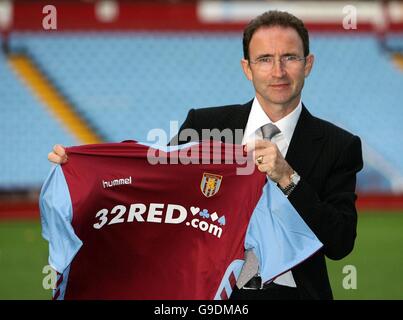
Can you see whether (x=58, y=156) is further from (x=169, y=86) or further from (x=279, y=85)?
(x=169, y=86)

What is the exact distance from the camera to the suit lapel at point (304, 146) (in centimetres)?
316

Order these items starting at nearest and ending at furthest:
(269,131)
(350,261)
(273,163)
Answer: (273,163) → (269,131) → (350,261)

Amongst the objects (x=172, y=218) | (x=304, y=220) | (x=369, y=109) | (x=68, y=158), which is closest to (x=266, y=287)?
(x=304, y=220)

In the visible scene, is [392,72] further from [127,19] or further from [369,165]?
[127,19]

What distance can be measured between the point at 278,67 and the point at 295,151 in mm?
339

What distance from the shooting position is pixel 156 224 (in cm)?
330

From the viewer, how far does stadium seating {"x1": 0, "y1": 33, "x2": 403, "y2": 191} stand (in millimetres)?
15000

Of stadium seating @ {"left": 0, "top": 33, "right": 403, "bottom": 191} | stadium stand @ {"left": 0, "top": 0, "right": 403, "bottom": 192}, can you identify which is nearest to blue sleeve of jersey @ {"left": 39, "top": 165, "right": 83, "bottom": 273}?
stadium stand @ {"left": 0, "top": 0, "right": 403, "bottom": 192}

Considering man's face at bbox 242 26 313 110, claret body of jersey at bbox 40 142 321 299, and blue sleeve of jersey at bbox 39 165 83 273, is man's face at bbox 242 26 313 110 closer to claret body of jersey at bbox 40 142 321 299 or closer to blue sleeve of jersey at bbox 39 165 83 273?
claret body of jersey at bbox 40 142 321 299

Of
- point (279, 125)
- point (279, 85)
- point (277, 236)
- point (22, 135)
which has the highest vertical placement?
point (22, 135)

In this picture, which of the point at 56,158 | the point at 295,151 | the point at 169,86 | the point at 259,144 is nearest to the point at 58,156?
the point at 56,158

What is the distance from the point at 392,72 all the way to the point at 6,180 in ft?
26.8

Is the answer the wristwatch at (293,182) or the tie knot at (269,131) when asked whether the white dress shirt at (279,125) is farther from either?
the wristwatch at (293,182)

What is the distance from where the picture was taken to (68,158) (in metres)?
3.43
